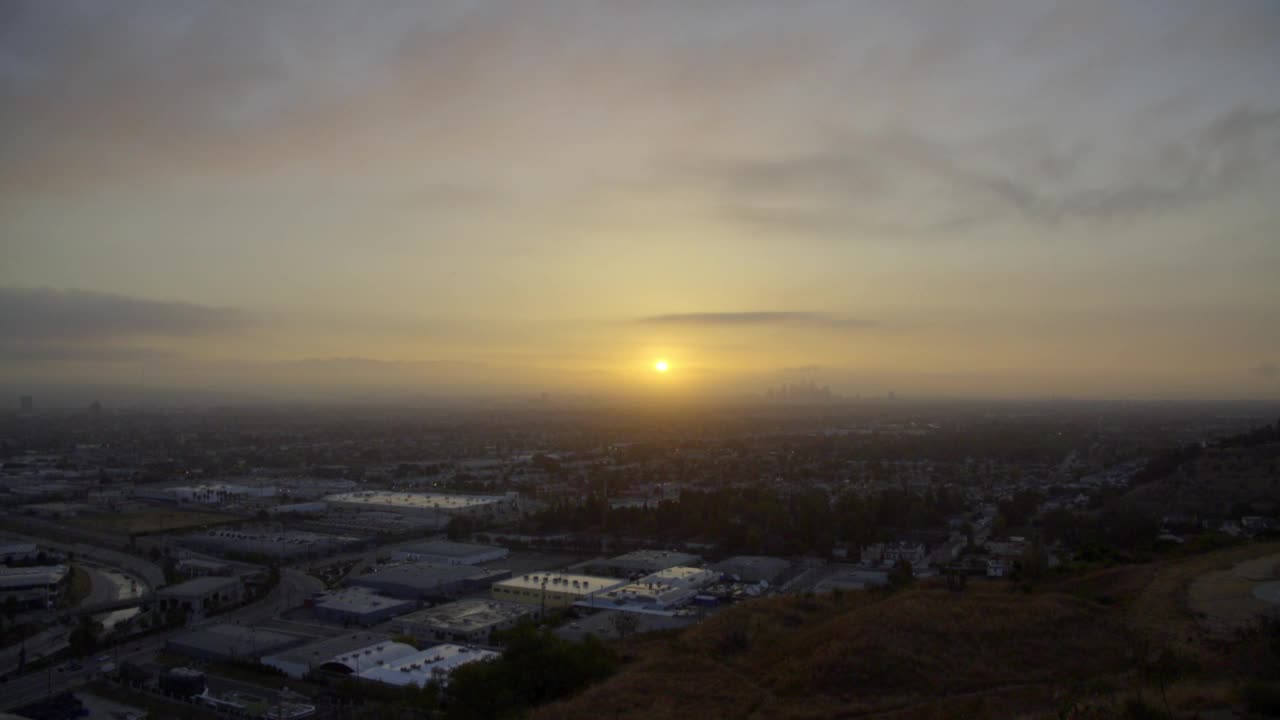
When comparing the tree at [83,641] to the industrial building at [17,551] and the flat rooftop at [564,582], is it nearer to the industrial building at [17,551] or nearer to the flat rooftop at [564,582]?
the flat rooftop at [564,582]

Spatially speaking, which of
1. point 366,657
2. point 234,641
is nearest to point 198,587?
point 234,641

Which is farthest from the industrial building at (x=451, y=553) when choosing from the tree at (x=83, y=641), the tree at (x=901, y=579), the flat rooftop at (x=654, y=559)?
the tree at (x=901, y=579)

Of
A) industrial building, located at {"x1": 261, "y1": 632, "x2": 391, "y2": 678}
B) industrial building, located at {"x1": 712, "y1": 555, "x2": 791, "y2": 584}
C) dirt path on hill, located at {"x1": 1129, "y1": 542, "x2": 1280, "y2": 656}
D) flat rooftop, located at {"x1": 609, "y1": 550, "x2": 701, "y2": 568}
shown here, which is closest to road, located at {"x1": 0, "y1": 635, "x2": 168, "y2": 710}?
industrial building, located at {"x1": 261, "y1": 632, "x2": 391, "y2": 678}

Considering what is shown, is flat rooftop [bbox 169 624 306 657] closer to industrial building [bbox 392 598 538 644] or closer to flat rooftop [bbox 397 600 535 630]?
industrial building [bbox 392 598 538 644]

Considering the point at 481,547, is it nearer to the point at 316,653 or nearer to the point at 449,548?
the point at 449,548

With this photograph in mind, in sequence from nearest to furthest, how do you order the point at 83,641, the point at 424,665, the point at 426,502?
the point at 424,665 < the point at 83,641 < the point at 426,502
